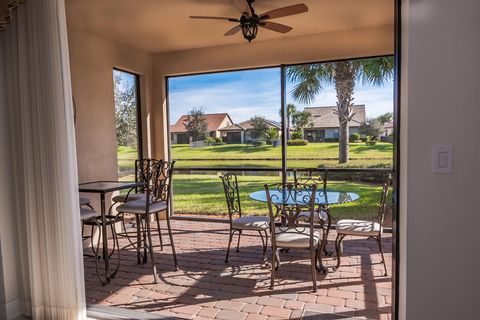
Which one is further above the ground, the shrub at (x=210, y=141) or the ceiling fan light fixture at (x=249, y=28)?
the ceiling fan light fixture at (x=249, y=28)

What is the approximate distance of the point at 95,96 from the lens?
13.7 feet

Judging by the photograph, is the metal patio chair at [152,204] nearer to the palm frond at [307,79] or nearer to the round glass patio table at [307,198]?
the round glass patio table at [307,198]

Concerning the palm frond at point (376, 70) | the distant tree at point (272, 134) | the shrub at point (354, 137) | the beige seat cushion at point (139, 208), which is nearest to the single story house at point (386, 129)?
the shrub at point (354, 137)

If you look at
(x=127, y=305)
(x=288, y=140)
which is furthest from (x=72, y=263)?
(x=288, y=140)

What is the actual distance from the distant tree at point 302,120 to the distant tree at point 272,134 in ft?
1.06

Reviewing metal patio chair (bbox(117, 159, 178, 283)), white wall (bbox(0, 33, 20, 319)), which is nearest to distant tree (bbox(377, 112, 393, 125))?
metal patio chair (bbox(117, 159, 178, 283))

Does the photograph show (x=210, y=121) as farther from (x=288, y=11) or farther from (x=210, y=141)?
(x=288, y=11)

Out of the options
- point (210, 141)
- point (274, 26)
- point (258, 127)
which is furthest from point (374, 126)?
point (210, 141)

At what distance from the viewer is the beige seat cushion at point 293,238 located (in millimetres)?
2775

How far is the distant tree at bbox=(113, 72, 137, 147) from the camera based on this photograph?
473 centimetres

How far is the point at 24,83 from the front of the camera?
211cm

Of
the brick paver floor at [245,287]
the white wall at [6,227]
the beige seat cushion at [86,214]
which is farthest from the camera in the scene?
the beige seat cushion at [86,214]

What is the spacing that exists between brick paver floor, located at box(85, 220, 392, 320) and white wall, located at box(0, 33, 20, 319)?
0.60 meters

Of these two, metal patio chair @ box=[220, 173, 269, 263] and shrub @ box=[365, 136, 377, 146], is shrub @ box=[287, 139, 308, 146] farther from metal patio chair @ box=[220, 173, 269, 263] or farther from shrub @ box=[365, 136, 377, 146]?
metal patio chair @ box=[220, 173, 269, 263]
